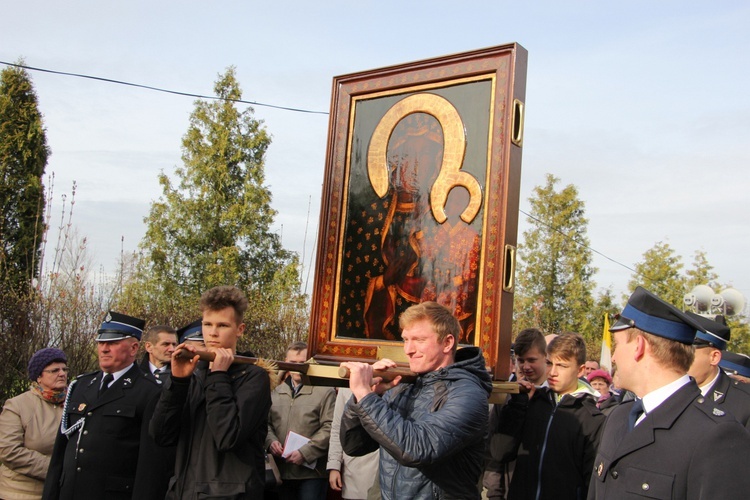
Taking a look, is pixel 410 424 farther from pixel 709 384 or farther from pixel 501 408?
pixel 709 384

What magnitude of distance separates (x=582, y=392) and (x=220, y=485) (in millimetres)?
2417

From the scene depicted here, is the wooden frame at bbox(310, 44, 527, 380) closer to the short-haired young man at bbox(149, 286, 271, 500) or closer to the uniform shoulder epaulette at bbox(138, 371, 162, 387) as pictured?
the short-haired young man at bbox(149, 286, 271, 500)

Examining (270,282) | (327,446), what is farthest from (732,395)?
(270,282)

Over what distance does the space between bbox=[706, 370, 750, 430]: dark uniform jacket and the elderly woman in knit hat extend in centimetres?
507

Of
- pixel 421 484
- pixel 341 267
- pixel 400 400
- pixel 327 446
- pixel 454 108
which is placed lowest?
pixel 327 446

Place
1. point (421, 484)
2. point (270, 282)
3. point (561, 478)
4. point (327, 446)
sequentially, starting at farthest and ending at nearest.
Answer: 1. point (270, 282)
2. point (327, 446)
3. point (561, 478)
4. point (421, 484)

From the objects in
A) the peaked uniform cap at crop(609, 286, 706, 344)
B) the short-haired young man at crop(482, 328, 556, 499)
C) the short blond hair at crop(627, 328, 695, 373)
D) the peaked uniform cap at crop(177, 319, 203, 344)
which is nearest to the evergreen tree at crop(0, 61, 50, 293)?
the peaked uniform cap at crop(177, 319, 203, 344)

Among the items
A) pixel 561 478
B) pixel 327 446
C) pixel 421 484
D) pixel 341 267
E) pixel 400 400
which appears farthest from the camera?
pixel 327 446

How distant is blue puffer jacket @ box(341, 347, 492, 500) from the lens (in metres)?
3.35

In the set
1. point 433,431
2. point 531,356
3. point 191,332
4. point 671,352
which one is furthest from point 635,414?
point 191,332

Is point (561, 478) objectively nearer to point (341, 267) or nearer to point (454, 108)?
point (341, 267)

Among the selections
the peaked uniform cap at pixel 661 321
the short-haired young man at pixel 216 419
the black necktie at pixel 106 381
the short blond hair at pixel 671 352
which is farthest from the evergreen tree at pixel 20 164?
the short blond hair at pixel 671 352

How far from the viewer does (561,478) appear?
4.74 metres

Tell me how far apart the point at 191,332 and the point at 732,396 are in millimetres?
4004
